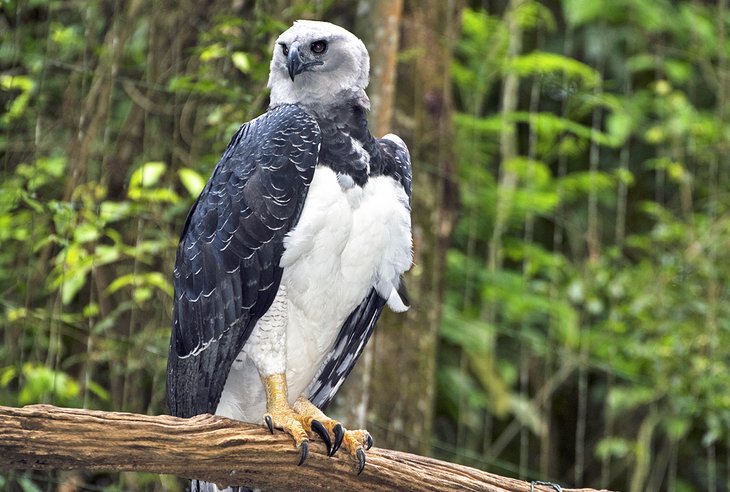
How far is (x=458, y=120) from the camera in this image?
5750 mm

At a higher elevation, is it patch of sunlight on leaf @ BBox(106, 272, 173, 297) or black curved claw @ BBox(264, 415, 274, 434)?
patch of sunlight on leaf @ BBox(106, 272, 173, 297)

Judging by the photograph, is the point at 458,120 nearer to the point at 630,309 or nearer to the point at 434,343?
the point at 630,309

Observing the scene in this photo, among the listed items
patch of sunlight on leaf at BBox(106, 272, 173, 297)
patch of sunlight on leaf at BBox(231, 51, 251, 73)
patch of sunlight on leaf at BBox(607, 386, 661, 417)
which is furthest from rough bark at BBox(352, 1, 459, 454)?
patch of sunlight on leaf at BBox(607, 386, 661, 417)

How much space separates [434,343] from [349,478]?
1.55 m

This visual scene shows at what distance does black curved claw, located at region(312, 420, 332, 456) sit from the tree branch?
0.06 feet

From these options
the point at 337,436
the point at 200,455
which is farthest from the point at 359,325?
the point at 200,455

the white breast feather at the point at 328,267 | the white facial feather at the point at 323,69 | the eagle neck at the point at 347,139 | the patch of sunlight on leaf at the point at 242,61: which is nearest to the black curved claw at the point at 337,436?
the white breast feather at the point at 328,267

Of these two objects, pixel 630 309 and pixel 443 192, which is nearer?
pixel 443 192

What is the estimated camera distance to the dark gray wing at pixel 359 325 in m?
3.37

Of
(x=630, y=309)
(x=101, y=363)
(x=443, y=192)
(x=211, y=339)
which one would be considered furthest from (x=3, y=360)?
(x=630, y=309)

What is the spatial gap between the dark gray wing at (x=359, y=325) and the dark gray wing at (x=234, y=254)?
280 millimetres

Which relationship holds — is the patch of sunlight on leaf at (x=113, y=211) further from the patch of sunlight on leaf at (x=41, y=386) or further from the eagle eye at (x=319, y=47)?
the eagle eye at (x=319, y=47)

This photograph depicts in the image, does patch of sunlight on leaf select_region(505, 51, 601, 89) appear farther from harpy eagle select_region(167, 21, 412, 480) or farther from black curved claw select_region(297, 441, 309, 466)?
black curved claw select_region(297, 441, 309, 466)

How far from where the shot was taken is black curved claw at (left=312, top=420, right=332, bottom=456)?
2955 millimetres
